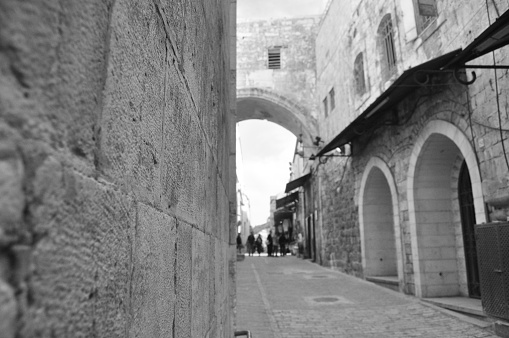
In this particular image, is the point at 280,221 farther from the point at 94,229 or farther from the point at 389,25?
the point at 94,229

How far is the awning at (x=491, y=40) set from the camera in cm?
427

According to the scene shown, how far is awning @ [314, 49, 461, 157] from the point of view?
6164mm

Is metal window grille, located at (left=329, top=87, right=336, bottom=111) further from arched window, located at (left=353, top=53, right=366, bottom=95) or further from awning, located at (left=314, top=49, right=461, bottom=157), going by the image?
awning, located at (left=314, top=49, right=461, bottom=157)

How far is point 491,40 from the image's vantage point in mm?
4727

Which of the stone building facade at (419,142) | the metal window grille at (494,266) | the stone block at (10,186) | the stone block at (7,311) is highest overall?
the stone building facade at (419,142)

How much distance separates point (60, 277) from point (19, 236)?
0.09m

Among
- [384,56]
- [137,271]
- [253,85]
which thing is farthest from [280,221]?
[137,271]

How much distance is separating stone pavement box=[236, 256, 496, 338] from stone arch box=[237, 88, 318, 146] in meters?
9.04

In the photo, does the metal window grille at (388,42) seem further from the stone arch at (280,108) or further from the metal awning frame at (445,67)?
the stone arch at (280,108)

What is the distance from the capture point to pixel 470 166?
19.4ft

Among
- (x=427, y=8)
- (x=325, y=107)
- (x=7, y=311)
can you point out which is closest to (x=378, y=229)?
(x=427, y=8)

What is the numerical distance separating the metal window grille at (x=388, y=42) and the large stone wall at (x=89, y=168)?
9056mm

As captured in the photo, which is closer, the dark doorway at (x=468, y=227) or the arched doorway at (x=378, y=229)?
the dark doorway at (x=468, y=227)

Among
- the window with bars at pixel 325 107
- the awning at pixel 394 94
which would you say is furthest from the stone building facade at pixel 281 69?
the awning at pixel 394 94
